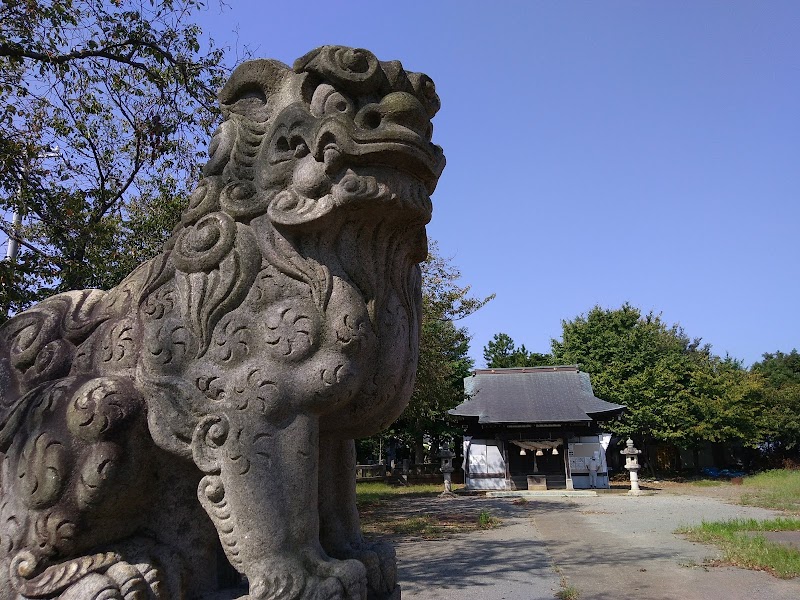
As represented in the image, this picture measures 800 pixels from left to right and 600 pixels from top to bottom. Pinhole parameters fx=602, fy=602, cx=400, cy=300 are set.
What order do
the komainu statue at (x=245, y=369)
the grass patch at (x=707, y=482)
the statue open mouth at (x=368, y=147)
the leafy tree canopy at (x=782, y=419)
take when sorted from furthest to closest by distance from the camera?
the leafy tree canopy at (x=782, y=419) < the grass patch at (x=707, y=482) < the statue open mouth at (x=368, y=147) < the komainu statue at (x=245, y=369)

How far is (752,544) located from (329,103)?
787cm

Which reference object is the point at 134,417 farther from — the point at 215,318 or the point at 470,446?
the point at 470,446

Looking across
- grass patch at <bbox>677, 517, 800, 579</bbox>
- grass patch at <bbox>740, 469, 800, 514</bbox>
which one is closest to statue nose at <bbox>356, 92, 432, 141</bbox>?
grass patch at <bbox>677, 517, 800, 579</bbox>

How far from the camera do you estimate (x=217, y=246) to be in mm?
1868

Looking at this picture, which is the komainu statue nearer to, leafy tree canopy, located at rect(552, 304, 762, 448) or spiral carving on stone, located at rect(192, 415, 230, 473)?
spiral carving on stone, located at rect(192, 415, 230, 473)

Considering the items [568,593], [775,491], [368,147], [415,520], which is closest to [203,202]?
[368,147]

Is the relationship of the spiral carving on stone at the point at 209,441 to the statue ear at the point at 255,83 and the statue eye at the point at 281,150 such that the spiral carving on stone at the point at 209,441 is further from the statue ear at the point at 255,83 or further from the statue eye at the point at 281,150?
the statue ear at the point at 255,83

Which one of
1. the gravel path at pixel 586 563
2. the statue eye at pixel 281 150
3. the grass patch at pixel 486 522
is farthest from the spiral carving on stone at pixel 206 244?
the grass patch at pixel 486 522

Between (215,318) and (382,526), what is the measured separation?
9.87 meters

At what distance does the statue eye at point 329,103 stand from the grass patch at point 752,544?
6.32 meters

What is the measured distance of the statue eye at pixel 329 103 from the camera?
6.36 ft

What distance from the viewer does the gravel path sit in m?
5.41

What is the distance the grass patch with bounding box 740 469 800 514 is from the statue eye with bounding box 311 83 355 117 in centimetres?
1290

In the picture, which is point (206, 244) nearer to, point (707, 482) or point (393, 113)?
point (393, 113)
